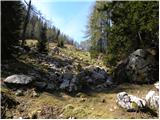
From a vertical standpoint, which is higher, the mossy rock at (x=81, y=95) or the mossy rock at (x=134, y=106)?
the mossy rock at (x=81, y=95)

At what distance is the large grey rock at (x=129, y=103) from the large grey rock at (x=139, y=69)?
4.72 meters

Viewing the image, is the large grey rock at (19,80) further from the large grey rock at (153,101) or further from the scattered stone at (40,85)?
the large grey rock at (153,101)

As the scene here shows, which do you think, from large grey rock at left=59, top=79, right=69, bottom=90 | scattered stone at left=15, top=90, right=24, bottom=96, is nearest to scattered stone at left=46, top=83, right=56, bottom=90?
large grey rock at left=59, top=79, right=69, bottom=90

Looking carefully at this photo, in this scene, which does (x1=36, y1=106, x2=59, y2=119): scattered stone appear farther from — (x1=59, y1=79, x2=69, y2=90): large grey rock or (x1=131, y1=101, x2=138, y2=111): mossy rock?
(x1=131, y1=101, x2=138, y2=111): mossy rock

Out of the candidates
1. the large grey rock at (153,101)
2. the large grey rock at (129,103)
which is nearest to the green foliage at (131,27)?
the large grey rock at (153,101)

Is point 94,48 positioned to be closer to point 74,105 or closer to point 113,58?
point 113,58

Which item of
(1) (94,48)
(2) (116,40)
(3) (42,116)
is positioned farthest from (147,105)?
(1) (94,48)

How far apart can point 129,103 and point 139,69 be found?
562 cm

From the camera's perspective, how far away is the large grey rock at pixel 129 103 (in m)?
14.4

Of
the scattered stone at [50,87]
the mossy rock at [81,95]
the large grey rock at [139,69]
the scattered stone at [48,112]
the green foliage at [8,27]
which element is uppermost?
the green foliage at [8,27]

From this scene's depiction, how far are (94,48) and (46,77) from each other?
20.7 meters

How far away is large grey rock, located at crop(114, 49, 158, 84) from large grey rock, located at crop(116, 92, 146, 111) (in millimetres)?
4719

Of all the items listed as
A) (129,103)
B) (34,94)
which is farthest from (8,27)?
(129,103)

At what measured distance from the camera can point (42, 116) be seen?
13992 mm
